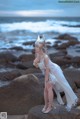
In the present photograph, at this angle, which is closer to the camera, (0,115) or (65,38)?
(0,115)

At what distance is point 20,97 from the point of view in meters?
5.62

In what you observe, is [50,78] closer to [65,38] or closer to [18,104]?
[18,104]

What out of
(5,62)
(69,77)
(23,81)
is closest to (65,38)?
(5,62)

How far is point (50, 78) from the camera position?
4.21 m

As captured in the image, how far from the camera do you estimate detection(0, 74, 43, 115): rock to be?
5.59m

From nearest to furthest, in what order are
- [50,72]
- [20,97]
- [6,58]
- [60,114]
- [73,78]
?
[50,72] < [60,114] < [20,97] < [73,78] < [6,58]

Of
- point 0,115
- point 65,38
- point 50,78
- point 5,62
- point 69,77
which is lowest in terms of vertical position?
point 65,38

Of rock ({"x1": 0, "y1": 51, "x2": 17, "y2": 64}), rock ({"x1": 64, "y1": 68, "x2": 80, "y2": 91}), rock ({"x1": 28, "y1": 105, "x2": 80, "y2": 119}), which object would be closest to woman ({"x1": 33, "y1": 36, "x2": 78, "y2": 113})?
rock ({"x1": 28, "y1": 105, "x2": 80, "y2": 119})

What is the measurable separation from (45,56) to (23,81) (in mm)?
1627

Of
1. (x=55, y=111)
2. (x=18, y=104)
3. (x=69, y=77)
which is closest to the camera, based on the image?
(x=55, y=111)

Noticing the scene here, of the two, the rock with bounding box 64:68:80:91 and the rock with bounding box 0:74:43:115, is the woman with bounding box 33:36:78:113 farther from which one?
the rock with bounding box 64:68:80:91

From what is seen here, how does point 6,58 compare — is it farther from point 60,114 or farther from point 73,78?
point 60,114

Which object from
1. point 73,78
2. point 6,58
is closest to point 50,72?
point 73,78

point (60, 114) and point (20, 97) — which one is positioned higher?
point (60, 114)
